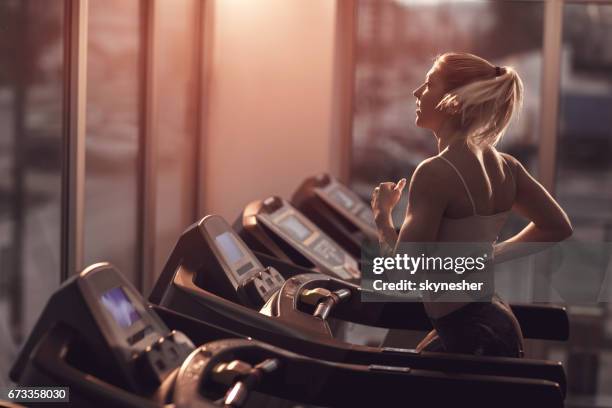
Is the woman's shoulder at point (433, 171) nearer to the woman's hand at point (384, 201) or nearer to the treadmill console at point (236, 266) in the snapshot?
the woman's hand at point (384, 201)

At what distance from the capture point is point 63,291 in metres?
1.45

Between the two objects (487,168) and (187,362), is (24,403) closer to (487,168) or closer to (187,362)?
(187,362)

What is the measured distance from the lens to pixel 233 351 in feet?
5.03

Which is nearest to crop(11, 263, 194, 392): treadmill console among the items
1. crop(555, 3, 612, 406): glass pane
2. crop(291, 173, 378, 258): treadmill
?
crop(291, 173, 378, 258): treadmill

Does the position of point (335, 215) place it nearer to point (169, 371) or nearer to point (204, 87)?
point (204, 87)

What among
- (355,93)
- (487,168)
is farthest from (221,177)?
(487,168)

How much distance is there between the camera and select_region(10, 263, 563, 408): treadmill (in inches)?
54.4

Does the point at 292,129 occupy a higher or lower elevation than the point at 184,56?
lower

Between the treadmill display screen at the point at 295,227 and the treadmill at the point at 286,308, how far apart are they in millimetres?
593

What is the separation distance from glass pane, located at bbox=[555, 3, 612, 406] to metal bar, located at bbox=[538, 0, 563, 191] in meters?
0.06

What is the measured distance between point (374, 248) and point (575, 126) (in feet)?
4.41

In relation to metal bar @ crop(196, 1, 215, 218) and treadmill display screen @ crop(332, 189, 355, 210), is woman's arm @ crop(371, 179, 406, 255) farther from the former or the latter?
metal bar @ crop(196, 1, 215, 218)

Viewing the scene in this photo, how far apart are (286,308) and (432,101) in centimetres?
61

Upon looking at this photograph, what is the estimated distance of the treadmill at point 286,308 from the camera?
5.49ft
